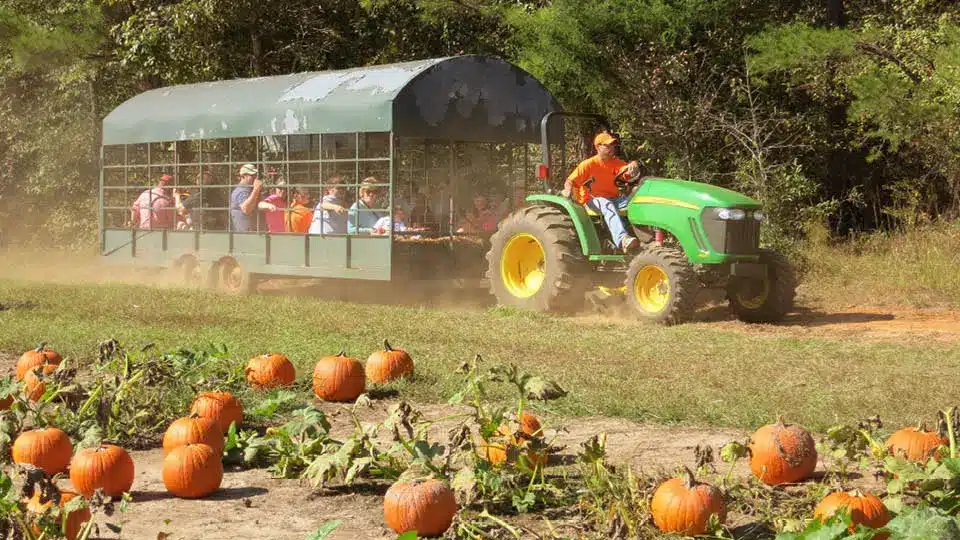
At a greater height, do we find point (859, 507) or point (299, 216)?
point (299, 216)

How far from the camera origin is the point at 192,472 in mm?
5465

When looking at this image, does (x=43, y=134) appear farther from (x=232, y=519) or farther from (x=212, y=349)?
(x=232, y=519)

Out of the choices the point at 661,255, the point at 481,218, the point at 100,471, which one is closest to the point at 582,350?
the point at 661,255

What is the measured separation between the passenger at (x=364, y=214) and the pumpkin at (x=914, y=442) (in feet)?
34.9

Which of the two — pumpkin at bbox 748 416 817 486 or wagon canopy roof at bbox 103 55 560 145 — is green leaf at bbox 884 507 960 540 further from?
wagon canopy roof at bbox 103 55 560 145

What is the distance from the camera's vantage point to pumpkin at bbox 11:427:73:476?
18.6ft

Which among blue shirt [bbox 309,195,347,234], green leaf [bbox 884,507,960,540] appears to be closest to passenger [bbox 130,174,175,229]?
blue shirt [bbox 309,195,347,234]

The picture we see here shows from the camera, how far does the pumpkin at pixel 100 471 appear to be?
5352 mm

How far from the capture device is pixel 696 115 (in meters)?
19.2

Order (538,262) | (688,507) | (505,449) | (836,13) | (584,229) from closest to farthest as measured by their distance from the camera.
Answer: (688,507), (505,449), (584,229), (538,262), (836,13)

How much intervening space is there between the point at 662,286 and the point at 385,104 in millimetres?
4026

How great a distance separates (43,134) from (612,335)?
810 inches

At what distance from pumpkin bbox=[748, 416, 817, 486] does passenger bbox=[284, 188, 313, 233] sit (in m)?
11.7

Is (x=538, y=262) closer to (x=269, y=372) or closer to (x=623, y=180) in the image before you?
(x=623, y=180)
